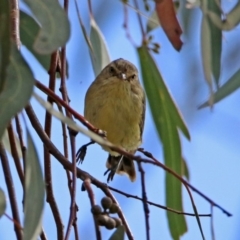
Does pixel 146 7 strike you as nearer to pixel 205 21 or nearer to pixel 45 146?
pixel 205 21

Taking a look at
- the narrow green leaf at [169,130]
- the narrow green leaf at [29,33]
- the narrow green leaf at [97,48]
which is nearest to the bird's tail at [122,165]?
the narrow green leaf at [97,48]

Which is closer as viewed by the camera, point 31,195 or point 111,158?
point 31,195

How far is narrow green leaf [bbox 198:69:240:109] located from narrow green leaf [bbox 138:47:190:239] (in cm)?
27

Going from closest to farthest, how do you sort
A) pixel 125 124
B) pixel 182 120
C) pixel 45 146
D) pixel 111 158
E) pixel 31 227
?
1. pixel 31 227
2. pixel 45 146
3. pixel 182 120
4. pixel 125 124
5. pixel 111 158

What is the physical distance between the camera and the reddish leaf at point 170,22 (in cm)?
188

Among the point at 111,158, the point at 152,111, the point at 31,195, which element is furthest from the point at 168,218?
the point at 111,158

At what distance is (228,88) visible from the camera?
1.82 m

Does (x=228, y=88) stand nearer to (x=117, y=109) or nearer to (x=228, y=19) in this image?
(x=228, y=19)

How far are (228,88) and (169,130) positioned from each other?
38cm

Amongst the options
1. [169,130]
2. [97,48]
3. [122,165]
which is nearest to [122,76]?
[122,165]

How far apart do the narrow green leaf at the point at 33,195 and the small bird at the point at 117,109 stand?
4.90 feet

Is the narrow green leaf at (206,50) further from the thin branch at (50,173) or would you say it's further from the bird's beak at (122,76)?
the bird's beak at (122,76)

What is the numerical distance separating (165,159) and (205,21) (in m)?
0.48

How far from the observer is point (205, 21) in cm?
185
